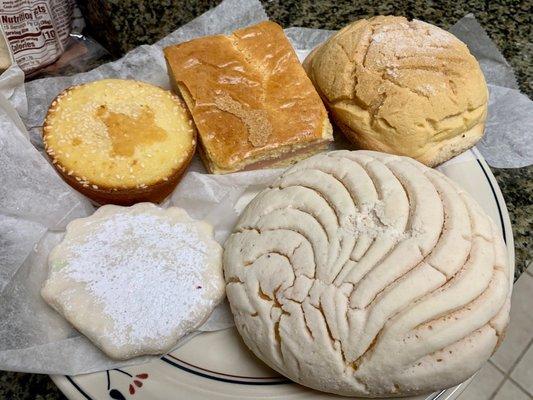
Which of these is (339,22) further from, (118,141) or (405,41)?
(118,141)

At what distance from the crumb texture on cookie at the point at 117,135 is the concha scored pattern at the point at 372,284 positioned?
0.23m

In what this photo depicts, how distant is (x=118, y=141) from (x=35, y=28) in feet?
1.19

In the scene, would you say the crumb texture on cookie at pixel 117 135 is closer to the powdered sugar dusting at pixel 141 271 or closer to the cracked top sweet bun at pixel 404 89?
the powdered sugar dusting at pixel 141 271

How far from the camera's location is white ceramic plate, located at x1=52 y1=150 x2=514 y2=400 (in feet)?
2.64

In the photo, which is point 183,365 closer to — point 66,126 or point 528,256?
point 66,126

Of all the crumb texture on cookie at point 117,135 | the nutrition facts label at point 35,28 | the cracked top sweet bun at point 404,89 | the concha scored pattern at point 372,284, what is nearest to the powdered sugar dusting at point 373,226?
the concha scored pattern at point 372,284

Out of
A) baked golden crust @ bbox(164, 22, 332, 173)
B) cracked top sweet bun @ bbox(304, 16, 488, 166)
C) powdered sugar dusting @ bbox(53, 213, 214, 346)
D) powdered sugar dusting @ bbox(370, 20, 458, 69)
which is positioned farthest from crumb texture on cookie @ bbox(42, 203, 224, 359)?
powdered sugar dusting @ bbox(370, 20, 458, 69)

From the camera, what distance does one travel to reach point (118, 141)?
982 millimetres

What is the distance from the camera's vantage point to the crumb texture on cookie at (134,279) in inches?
32.2

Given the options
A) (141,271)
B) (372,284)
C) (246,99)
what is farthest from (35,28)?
→ (372,284)

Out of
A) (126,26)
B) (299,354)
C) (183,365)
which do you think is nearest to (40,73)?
(126,26)

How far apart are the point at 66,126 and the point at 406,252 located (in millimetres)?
647

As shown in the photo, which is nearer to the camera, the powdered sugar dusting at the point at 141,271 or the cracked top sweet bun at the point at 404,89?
the powdered sugar dusting at the point at 141,271

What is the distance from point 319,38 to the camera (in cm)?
134
